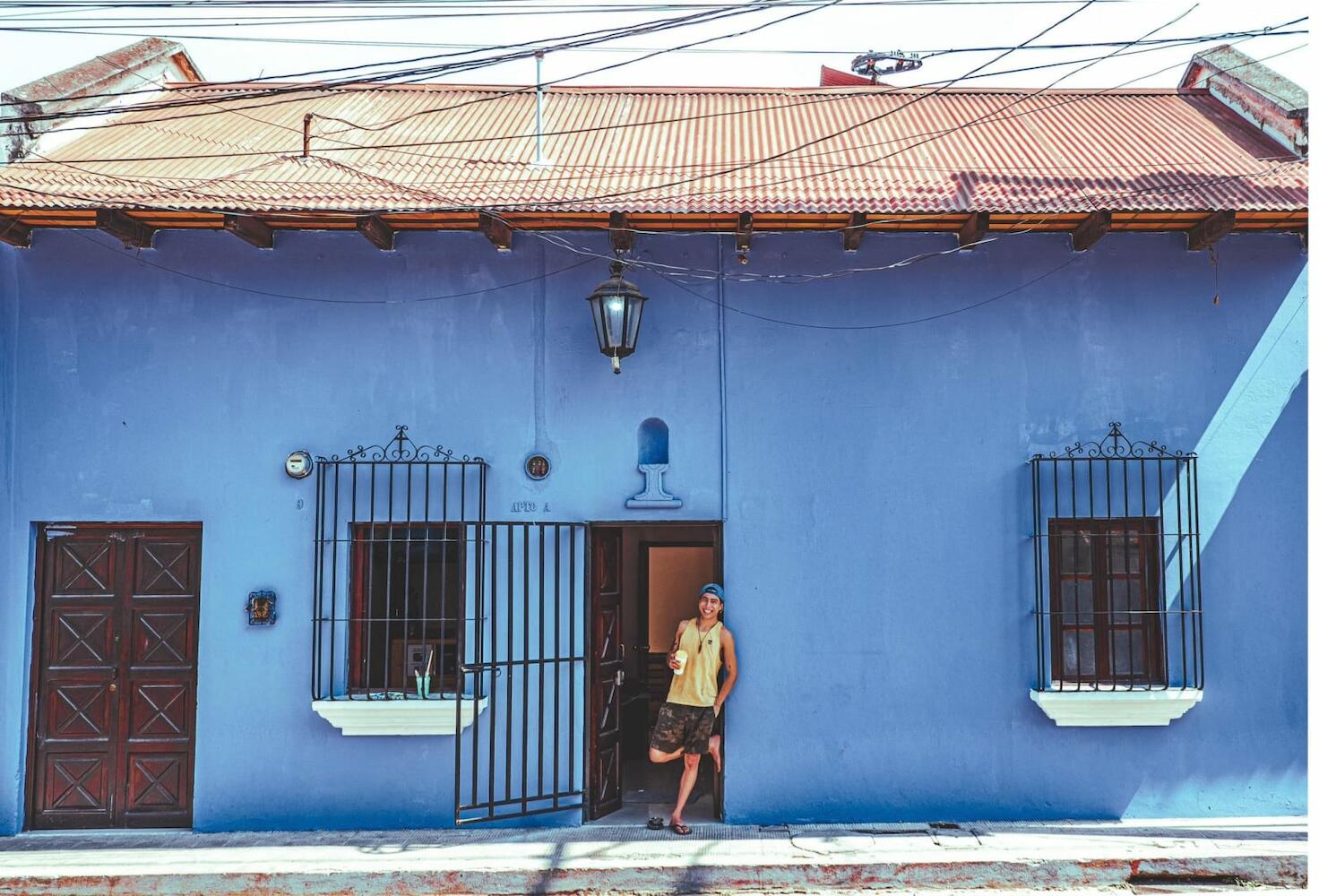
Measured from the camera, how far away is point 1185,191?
641cm

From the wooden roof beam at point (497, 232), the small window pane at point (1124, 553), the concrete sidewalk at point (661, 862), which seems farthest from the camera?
the small window pane at point (1124, 553)

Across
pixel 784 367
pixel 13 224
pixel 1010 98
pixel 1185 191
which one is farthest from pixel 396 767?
pixel 1010 98

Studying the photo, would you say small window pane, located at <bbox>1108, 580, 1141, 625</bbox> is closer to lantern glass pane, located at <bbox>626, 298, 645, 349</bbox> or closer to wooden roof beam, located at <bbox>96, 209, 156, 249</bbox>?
lantern glass pane, located at <bbox>626, 298, 645, 349</bbox>

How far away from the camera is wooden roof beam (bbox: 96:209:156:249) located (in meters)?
6.31

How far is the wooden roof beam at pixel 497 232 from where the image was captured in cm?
643

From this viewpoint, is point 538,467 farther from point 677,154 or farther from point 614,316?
point 677,154

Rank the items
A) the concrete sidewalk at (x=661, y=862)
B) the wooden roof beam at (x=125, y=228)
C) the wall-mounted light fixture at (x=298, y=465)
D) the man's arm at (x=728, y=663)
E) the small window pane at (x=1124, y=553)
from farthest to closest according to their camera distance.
Result: the small window pane at (x=1124, y=553)
the wall-mounted light fixture at (x=298, y=465)
the man's arm at (x=728, y=663)
the wooden roof beam at (x=125, y=228)
the concrete sidewalk at (x=661, y=862)

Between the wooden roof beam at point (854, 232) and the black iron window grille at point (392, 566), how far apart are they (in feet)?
9.53

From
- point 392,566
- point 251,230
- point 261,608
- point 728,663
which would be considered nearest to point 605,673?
point 728,663

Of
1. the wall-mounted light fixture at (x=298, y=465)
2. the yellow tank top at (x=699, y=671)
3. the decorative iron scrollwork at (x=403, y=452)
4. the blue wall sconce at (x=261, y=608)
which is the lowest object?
the yellow tank top at (x=699, y=671)

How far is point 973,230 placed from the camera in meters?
6.64

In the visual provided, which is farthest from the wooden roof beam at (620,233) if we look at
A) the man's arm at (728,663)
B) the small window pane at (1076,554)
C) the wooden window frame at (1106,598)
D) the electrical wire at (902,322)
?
the small window pane at (1076,554)

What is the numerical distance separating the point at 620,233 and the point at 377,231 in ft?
5.18

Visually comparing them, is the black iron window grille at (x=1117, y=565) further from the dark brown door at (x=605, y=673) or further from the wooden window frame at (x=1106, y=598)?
the dark brown door at (x=605, y=673)
